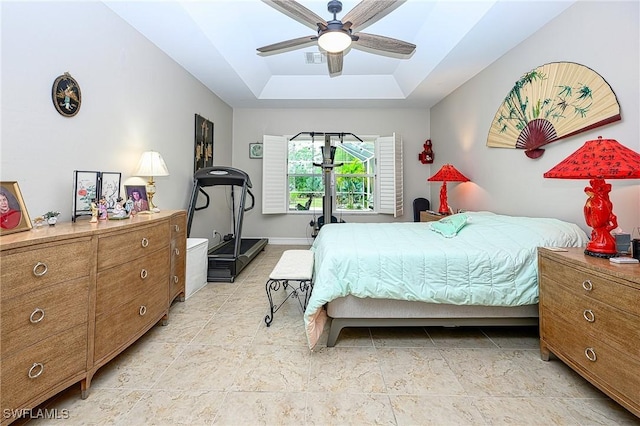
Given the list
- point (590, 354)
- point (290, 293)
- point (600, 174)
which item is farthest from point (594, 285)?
point (290, 293)

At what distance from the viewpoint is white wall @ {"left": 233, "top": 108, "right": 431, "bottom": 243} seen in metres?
5.61

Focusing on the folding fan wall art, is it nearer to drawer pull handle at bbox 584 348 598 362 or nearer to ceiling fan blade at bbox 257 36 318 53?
drawer pull handle at bbox 584 348 598 362

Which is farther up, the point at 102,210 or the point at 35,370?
the point at 102,210

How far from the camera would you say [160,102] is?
3168mm

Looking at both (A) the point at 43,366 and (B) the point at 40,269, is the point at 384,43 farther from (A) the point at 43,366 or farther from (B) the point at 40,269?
(A) the point at 43,366

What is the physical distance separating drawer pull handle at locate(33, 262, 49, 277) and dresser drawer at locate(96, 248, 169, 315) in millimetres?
287

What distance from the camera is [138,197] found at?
2604mm

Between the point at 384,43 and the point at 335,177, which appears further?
the point at 335,177

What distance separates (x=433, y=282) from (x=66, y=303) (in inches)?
83.9

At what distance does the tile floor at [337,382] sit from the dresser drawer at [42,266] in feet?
2.40

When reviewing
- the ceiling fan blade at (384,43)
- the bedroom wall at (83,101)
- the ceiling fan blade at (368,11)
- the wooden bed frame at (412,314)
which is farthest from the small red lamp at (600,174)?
the bedroom wall at (83,101)

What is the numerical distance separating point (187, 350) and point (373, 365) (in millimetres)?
1320

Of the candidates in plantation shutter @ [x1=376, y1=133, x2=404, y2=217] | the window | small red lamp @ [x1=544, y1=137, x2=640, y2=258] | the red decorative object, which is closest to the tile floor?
small red lamp @ [x1=544, y1=137, x2=640, y2=258]

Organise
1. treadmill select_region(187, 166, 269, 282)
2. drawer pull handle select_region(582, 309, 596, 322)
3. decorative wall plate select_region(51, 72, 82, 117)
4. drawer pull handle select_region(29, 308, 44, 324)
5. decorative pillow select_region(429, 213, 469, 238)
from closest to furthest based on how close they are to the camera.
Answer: drawer pull handle select_region(29, 308, 44, 324) < drawer pull handle select_region(582, 309, 596, 322) < decorative wall plate select_region(51, 72, 82, 117) < decorative pillow select_region(429, 213, 469, 238) < treadmill select_region(187, 166, 269, 282)
